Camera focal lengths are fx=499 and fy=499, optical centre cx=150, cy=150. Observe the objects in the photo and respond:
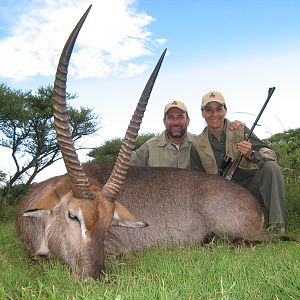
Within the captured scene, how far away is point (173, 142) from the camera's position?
788 cm

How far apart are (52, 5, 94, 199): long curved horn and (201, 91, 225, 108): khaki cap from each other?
10.7 ft

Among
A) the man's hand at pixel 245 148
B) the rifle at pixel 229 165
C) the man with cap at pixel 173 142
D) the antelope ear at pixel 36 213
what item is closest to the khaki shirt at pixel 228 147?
the rifle at pixel 229 165

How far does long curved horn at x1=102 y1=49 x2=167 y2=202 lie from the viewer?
447 cm

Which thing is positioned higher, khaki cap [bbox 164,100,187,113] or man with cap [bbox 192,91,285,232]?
khaki cap [bbox 164,100,187,113]

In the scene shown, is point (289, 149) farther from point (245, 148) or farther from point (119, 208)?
point (119, 208)

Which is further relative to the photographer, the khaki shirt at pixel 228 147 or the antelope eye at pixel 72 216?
the khaki shirt at pixel 228 147

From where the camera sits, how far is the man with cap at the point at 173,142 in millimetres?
7793

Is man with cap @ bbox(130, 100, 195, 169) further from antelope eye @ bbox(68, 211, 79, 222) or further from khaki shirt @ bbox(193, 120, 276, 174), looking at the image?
antelope eye @ bbox(68, 211, 79, 222)

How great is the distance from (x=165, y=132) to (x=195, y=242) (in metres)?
2.67

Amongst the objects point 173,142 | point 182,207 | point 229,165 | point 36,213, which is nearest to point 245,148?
point 229,165

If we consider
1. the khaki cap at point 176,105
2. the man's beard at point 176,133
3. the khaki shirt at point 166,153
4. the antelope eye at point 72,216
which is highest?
the khaki cap at point 176,105

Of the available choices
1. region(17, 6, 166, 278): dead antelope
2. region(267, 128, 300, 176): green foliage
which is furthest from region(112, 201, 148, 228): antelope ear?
region(267, 128, 300, 176): green foliage

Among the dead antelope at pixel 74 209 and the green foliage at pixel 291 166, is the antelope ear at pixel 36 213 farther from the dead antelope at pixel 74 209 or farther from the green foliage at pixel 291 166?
the green foliage at pixel 291 166

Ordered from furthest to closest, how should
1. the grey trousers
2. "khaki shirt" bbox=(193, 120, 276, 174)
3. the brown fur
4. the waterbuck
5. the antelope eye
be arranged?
"khaki shirt" bbox=(193, 120, 276, 174) < the grey trousers < the brown fur < the antelope eye < the waterbuck
